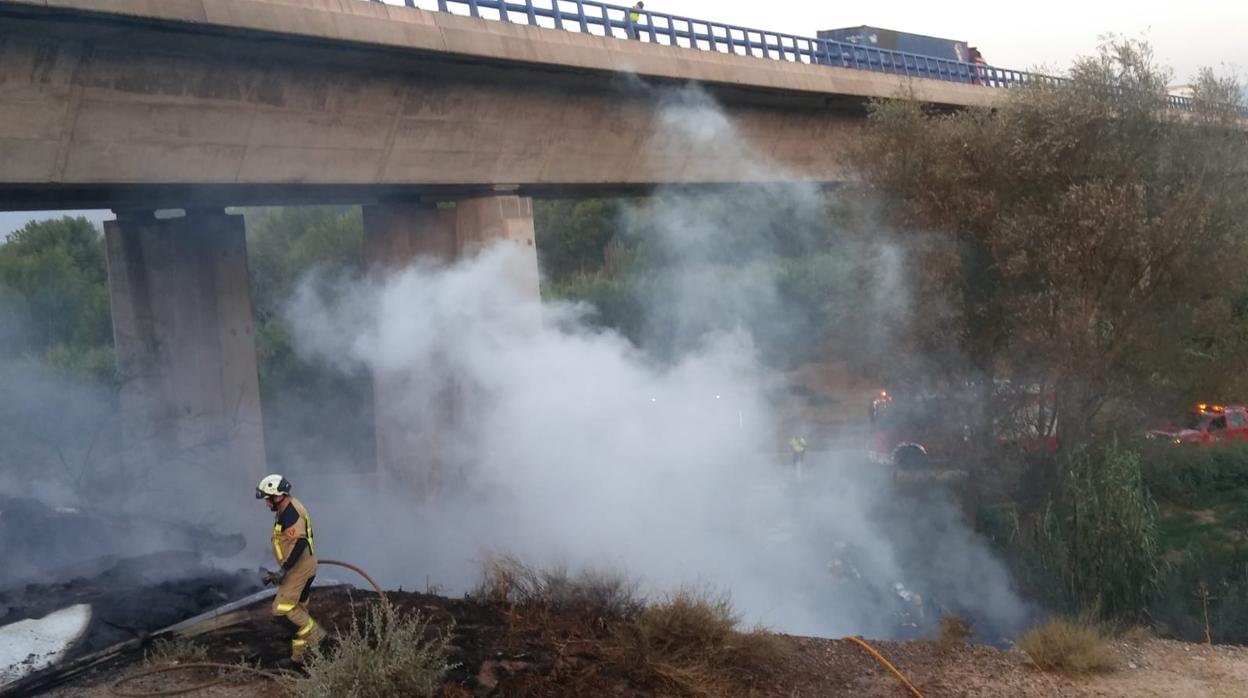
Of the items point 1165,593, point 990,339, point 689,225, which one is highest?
point 689,225

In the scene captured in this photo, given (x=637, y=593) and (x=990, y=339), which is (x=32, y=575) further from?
(x=990, y=339)

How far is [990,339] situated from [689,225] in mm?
10158

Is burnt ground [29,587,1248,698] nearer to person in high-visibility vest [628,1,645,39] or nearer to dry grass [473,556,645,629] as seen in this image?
dry grass [473,556,645,629]

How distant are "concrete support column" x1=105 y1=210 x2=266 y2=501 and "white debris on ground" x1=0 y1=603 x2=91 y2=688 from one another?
7.99 meters

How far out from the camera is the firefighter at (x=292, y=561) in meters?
8.20

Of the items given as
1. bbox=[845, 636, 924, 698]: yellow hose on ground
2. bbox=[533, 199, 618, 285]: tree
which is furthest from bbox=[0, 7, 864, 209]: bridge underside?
bbox=[533, 199, 618, 285]: tree

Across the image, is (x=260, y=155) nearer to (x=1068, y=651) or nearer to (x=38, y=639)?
(x=38, y=639)

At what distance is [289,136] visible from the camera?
15.2 m

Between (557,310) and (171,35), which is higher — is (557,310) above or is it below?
below

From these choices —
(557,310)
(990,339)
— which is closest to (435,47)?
(557,310)

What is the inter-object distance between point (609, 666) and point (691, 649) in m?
0.64

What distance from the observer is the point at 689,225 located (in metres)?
27.1

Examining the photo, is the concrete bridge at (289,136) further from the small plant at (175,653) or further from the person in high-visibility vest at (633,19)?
the small plant at (175,653)

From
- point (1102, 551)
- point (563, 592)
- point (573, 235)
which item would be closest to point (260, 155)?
point (563, 592)
